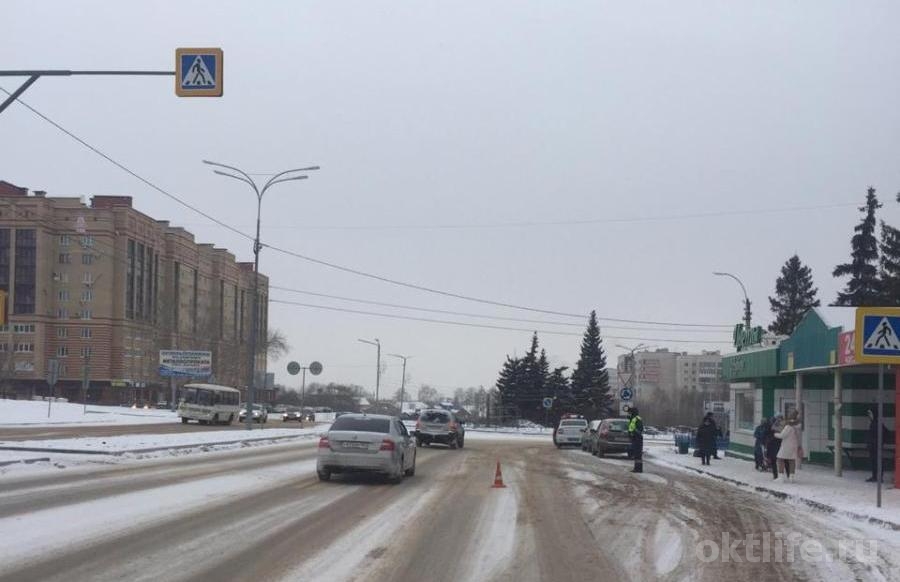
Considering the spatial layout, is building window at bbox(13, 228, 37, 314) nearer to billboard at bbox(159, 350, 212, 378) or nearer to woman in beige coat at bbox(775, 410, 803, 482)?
billboard at bbox(159, 350, 212, 378)

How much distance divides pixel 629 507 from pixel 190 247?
120m

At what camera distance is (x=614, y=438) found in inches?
1400

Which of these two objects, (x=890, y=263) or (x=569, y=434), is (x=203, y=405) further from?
(x=890, y=263)

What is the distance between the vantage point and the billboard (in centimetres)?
7881

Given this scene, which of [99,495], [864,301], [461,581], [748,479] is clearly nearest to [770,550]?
[461,581]

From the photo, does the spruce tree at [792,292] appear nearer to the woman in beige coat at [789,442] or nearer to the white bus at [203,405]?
the white bus at [203,405]

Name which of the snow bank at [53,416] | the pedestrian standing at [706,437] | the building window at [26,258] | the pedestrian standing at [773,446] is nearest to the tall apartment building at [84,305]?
the building window at [26,258]

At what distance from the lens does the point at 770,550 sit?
11.4m

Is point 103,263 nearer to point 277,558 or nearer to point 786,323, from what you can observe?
point 786,323

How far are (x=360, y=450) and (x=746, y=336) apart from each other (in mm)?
21674

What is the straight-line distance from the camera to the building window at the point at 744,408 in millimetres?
36138

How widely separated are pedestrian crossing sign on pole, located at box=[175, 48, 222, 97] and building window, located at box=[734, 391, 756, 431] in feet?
88.5

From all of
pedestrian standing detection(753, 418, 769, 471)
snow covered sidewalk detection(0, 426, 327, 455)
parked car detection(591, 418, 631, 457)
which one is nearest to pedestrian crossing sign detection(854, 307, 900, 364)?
pedestrian standing detection(753, 418, 769, 471)

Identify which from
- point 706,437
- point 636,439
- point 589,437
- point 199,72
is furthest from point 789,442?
point 589,437
